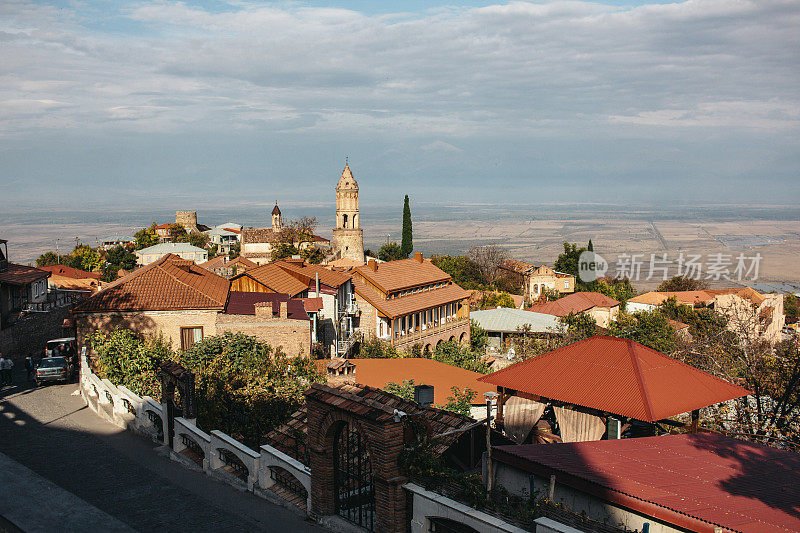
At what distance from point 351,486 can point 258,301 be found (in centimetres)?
2467

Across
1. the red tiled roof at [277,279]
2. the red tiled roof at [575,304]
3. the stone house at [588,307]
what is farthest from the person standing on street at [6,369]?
the stone house at [588,307]

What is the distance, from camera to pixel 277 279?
39344 millimetres

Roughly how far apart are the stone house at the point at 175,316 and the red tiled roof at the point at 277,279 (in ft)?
24.0

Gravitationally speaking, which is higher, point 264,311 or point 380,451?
point 380,451

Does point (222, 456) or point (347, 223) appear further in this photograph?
point (347, 223)

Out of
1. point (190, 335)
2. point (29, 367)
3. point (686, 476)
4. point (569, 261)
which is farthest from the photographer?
point (569, 261)

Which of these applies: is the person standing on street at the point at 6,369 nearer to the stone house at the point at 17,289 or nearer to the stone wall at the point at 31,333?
the stone wall at the point at 31,333

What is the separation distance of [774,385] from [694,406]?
973cm

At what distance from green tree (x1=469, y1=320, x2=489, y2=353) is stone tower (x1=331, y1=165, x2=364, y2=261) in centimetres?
3877

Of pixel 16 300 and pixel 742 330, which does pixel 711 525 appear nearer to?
pixel 742 330

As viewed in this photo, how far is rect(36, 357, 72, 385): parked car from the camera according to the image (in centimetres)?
2277

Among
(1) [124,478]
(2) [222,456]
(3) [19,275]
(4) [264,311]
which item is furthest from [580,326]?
(1) [124,478]

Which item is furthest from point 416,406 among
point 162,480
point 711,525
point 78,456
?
point 78,456

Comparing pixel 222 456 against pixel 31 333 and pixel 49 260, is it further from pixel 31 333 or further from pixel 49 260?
pixel 49 260
